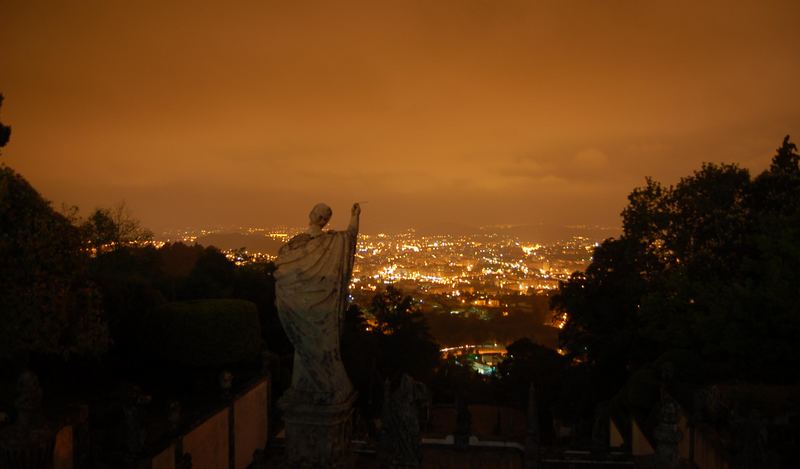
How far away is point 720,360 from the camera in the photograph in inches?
618

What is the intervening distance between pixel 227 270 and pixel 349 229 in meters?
22.9

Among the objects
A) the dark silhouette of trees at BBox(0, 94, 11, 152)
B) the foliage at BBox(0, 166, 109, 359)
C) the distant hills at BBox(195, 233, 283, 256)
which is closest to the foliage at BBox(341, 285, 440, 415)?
the distant hills at BBox(195, 233, 283, 256)

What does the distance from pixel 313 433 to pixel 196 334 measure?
13.4m

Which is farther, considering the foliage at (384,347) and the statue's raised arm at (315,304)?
the foliage at (384,347)

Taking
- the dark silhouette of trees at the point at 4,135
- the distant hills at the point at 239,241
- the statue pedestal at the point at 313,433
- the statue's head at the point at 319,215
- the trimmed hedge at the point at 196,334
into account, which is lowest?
the trimmed hedge at the point at 196,334

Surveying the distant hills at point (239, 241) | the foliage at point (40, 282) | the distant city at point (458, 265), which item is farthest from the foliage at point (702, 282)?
the distant hills at point (239, 241)

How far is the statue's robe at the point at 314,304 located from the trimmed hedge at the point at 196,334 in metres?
13.3

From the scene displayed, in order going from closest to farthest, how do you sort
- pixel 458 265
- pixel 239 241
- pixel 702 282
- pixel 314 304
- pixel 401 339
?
pixel 314 304, pixel 702 282, pixel 401 339, pixel 239 241, pixel 458 265

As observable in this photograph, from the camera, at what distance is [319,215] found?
586cm

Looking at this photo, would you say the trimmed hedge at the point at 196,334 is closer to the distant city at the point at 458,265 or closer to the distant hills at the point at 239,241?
the distant city at the point at 458,265

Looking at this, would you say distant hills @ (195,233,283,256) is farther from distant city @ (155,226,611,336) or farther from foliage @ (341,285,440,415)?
foliage @ (341,285,440,415)

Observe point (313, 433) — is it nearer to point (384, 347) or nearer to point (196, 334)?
point (196, 334)

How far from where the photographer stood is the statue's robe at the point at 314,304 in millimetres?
5605

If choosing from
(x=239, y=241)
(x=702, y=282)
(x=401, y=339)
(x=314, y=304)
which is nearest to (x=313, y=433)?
(x=314, y=304)
